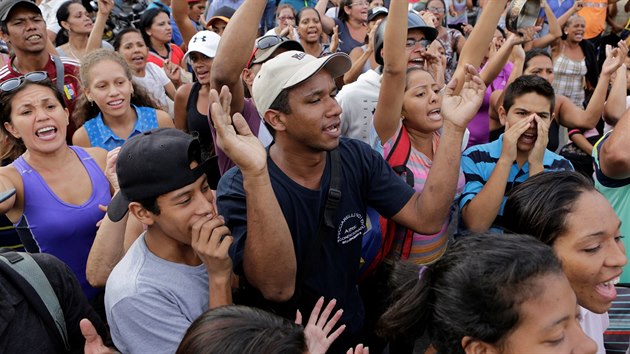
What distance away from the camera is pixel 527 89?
332 centimetres

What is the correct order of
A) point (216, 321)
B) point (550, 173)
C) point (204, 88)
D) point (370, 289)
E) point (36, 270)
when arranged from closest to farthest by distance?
1. point (216, 321)
2. point (36, 270)
3. point (550, 173)
4. point (370, 289)
5. point (204, 88)

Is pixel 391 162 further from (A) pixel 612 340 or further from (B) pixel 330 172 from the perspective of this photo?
(A) pixel 612 340

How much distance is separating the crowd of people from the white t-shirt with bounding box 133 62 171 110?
143 cm

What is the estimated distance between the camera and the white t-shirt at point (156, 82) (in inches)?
209

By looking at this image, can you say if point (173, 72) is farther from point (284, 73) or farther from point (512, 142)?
point (512, 142)

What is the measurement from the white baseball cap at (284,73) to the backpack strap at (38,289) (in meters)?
0.98

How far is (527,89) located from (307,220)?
67.0 inches

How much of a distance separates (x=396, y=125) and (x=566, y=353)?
162cm

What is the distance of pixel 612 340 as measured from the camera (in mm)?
2428

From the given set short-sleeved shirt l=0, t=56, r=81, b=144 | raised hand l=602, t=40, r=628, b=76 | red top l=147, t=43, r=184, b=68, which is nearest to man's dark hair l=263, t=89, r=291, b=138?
short-sleeved shirt l=0, t=56, r=81, b=144

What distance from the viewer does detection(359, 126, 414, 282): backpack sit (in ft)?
8.73

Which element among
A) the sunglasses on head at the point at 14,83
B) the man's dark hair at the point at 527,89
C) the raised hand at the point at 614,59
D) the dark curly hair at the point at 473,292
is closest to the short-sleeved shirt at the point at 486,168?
the man's dark hair at the point at 527,89

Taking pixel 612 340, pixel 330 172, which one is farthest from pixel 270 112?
pixel 612 340

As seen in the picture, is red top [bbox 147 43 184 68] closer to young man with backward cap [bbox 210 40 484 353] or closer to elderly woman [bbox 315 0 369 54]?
elderly woman [bbox 315 0 369 54]
